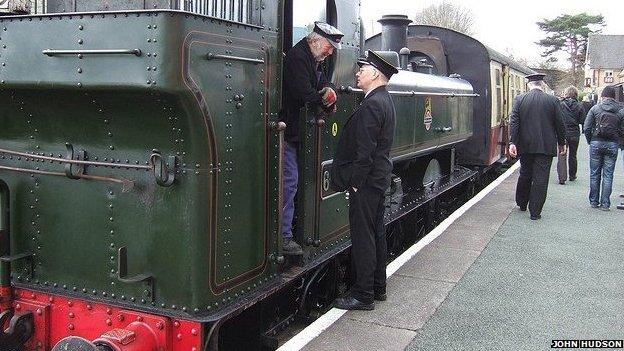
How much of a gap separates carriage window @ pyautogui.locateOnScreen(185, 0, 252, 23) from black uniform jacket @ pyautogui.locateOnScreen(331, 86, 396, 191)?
1176 mm

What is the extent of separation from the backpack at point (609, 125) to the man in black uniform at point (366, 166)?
5.41m

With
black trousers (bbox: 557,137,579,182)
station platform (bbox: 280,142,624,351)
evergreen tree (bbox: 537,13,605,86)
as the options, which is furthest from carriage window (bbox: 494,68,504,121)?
evergreen tree (bbox: 537,13,605,86)

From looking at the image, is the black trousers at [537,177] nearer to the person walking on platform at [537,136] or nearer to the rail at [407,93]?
the person walking on platform at [537,136]

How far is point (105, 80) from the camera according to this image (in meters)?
3.01

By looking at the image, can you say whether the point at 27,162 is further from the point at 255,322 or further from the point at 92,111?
the point at 255,322

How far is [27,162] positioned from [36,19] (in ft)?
2.87

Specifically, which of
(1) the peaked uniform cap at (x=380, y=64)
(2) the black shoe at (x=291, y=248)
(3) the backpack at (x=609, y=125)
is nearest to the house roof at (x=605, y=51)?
(3) the backpack at (x=609, y=125)

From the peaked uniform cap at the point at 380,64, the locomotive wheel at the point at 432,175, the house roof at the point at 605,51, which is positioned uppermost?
the house roof at the point at 605,51

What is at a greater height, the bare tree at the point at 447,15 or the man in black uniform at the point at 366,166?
the bare tree at the point at 447,15

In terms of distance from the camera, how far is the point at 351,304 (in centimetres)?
456

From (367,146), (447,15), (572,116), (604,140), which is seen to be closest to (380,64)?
(367,146)

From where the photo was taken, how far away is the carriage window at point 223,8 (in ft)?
10.5

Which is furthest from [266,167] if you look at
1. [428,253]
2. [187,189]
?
[428,253]

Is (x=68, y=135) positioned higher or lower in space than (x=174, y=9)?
lower
